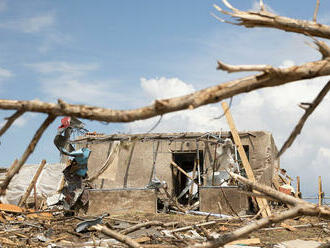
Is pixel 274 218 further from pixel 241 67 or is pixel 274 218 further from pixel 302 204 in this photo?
pixel 241 67

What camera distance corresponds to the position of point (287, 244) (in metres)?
8.48

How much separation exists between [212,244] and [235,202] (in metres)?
9.29

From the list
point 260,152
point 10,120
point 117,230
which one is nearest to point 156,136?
point 260,152

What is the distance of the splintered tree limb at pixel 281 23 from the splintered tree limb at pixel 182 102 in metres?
0.55

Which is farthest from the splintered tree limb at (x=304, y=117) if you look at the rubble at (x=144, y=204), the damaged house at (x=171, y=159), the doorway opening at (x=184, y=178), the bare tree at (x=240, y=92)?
the doorway opening at (x=184, y=178)

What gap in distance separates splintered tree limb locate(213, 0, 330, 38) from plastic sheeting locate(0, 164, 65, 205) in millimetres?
16616

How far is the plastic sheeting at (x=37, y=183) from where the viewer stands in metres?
19.0

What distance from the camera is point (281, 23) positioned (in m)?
4.00

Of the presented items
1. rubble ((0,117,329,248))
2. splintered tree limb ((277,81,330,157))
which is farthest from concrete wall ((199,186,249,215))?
splintered tree limb ((277,81,330,157))

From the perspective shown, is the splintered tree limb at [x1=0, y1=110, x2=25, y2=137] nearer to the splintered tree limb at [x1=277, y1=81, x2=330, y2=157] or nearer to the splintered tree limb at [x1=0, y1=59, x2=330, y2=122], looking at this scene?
the splintered tree limb at [x1=0, y1=59, x2=330, y2=122]

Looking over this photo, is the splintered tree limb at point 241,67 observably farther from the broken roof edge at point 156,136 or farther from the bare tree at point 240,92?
the broken roof edge at point 156,136

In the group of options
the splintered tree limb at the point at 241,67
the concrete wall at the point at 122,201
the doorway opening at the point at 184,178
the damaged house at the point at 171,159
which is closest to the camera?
the splintered tree limb at the point at 241,67

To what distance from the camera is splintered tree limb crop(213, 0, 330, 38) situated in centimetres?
398

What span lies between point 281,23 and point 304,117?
40.4 inches
